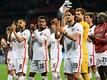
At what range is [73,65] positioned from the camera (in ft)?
26.9

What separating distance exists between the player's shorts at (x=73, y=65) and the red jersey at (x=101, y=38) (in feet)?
3.75

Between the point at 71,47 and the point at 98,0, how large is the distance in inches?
979

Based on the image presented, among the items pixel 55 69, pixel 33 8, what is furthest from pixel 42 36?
pixel 33 8

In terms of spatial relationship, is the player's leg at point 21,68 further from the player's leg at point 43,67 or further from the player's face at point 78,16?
the player's face at point 78,16

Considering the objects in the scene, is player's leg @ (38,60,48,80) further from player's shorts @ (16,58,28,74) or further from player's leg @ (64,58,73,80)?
player's leg @ (64,58,73,80)

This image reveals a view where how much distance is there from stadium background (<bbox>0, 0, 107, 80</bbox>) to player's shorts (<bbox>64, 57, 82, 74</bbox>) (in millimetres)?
23144

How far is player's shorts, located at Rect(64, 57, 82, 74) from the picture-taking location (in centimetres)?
816

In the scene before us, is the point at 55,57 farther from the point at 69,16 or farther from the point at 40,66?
the point at 69,16

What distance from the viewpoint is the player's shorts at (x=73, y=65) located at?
8164 mm

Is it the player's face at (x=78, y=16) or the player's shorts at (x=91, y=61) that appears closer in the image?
the player's face at (x=78, y=16)

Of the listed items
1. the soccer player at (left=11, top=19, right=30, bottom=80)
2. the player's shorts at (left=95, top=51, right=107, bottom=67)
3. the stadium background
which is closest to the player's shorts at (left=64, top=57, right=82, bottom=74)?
the player's shorts at (left=95, top=51, right=107, bottom=67)

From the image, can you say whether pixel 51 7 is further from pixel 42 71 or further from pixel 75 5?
pixel 42 71

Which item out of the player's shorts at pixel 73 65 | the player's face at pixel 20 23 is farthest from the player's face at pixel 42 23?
the player's shorts at pixel 73 65

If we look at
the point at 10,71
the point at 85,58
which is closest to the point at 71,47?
the point at 85,58
